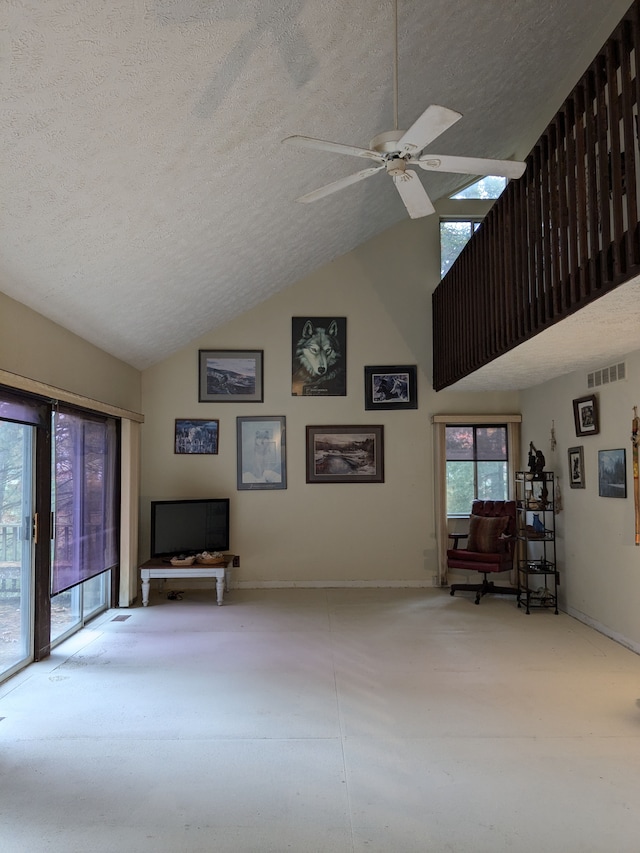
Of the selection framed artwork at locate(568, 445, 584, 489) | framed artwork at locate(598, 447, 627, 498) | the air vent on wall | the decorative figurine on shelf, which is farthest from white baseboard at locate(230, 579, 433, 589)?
the air vent on wall

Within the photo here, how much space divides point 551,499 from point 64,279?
526 cm

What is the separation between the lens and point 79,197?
3580mm

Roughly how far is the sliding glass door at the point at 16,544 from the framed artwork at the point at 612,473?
4675 millimetres

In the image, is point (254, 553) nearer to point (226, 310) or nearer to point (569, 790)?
point (226, 310)

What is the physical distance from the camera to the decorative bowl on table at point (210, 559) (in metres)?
6.87

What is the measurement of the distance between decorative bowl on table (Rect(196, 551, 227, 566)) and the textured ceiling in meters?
2.41

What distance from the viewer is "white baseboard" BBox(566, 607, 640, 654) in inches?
199

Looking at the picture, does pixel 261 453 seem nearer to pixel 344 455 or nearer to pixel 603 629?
pixel 344 455

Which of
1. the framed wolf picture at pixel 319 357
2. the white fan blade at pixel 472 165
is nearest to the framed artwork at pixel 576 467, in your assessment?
the framed wolf picture at pixel 319 357

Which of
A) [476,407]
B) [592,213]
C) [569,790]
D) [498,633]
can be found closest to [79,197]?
[592,213]

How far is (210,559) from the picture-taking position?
6.89m

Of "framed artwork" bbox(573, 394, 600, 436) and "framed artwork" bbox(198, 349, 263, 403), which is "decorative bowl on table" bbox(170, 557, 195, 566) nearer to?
"framed artwork" bbox(198, 349, 263, 403)

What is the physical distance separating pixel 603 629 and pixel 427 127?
4.70 metres

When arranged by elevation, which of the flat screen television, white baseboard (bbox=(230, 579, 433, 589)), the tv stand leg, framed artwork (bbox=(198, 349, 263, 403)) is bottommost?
white baseboard (bbox=(230, 579, 433, 589))
